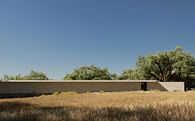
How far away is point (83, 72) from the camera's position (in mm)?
45344

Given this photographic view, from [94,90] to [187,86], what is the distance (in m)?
28.3

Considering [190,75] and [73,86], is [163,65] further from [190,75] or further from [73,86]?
[73,86]

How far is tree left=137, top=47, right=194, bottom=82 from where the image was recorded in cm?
3428

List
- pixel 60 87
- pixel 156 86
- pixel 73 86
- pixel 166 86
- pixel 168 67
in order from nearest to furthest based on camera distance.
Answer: pixel 60 87 < pixel 73 86 < pixel 166 86 < pixel 156 86 < pixel 168 67

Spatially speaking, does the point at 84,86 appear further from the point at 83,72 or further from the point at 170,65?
the point at 170,65

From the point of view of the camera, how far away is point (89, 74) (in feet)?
147

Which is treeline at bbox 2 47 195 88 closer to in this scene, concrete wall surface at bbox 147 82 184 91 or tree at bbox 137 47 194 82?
tree at bbox 137 47 194 82

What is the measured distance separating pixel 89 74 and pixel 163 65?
22169 mm

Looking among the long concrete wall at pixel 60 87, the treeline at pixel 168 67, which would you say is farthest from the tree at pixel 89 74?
the long concrete wall at pixel 60 87

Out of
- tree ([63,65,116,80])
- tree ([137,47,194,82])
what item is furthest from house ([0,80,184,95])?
tree ([63,65,116,80])

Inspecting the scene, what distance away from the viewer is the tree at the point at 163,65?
1350 inches

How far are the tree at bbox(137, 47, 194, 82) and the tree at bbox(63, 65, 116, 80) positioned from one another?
1310cm

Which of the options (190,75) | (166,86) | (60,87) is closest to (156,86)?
(166,86)

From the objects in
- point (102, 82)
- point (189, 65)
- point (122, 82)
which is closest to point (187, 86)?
point (189, 65)
